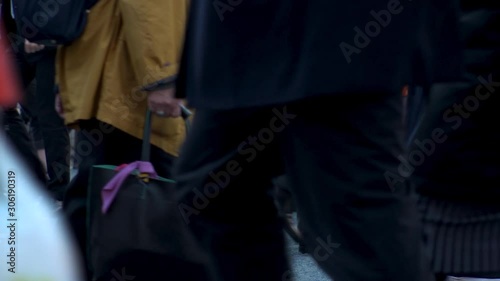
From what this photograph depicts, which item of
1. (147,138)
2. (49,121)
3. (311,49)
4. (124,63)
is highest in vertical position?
(311,49)

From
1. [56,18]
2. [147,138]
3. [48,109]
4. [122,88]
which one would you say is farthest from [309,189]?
[48,109]

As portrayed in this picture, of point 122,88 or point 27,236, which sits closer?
point 27,236

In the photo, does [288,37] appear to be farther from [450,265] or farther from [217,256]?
[450,265]

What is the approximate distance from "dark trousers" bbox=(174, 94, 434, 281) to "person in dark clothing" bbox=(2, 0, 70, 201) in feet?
9.83

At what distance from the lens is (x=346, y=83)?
1.70 m

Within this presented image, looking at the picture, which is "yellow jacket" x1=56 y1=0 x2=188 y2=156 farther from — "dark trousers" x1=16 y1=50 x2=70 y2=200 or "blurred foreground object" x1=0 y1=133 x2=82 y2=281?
"dark trousers" x1=16 y1=50 x2=70 y2=200

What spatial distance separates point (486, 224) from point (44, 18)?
1456 mm

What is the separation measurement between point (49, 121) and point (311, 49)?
12.3 feet

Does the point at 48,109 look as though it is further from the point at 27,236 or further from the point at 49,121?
the point at 27,236

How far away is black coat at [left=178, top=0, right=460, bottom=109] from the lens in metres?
1.71

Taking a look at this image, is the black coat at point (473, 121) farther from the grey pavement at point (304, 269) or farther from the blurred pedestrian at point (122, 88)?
the grey pavement at point (304, 269)

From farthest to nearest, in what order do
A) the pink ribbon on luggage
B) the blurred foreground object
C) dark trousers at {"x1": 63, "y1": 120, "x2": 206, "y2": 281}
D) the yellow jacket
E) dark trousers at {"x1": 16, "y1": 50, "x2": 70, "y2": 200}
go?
1. dark trousers at {"x1": 16, "y1": 50, "x2": 70, "y2": 200}
2. dark trousers at {"x1": 63, "y1": 120, "x2": 206, "y2": 281}
3. the yellow jacket
4. the pink ribbon on luggage
5. the blurred foreground object

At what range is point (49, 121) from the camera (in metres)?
5.28

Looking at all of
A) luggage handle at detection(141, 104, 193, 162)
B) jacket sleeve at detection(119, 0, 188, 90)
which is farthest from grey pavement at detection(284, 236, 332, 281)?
jacket sleeve at detection(119, 0, 188, 90)
